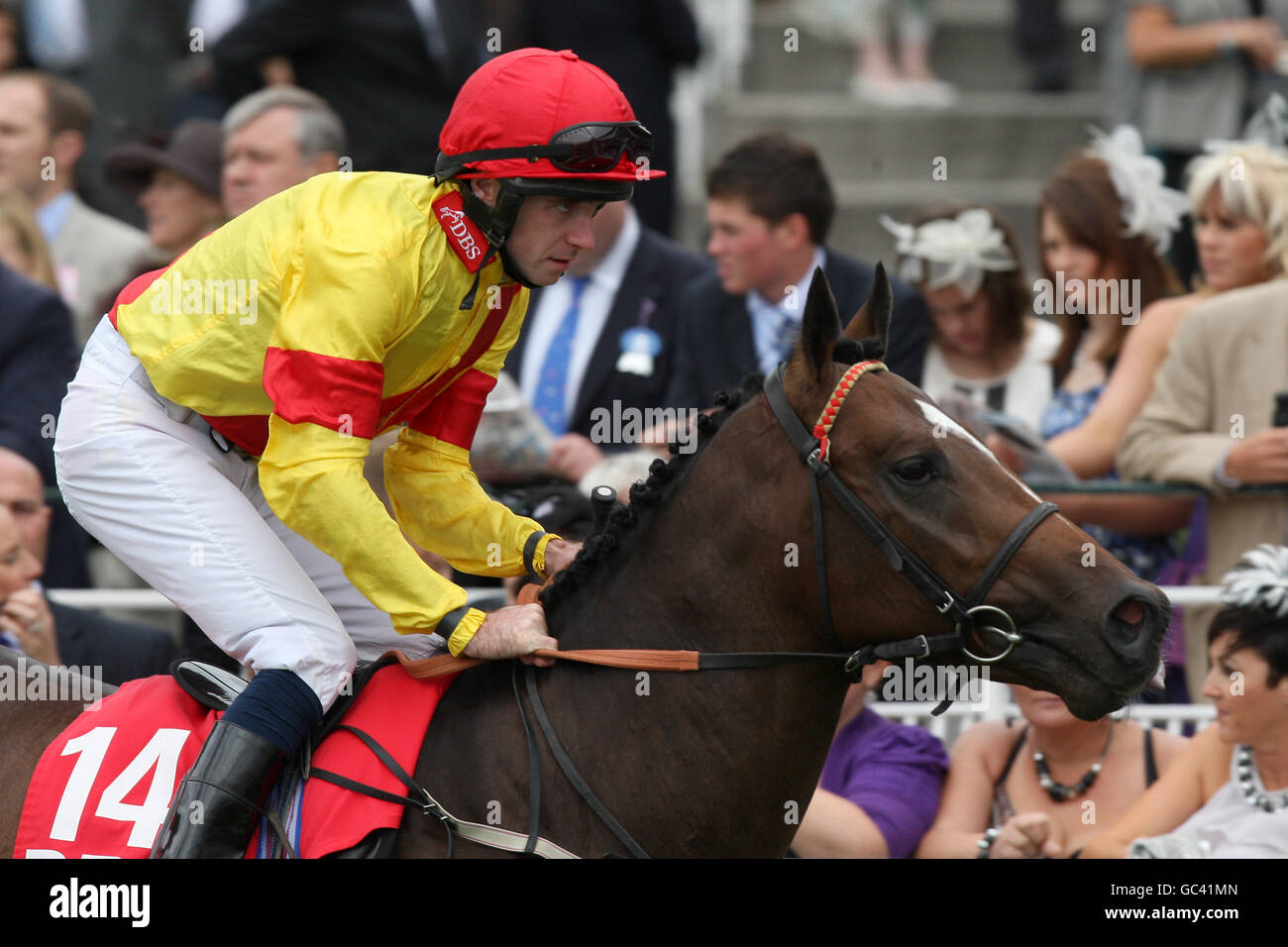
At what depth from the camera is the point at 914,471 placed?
3.40 meters

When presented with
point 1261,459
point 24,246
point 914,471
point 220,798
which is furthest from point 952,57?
point 220,798

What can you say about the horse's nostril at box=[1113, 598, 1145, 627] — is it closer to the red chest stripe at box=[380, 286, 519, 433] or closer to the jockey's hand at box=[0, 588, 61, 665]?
the red chest stripe at box=[380, 286, 519, 433]

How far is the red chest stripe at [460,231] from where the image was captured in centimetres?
366

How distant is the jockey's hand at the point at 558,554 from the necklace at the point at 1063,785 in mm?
1843

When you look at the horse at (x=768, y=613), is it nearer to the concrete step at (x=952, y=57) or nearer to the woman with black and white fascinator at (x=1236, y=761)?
the woman with black and white fascinator at (x=1236, y=761)

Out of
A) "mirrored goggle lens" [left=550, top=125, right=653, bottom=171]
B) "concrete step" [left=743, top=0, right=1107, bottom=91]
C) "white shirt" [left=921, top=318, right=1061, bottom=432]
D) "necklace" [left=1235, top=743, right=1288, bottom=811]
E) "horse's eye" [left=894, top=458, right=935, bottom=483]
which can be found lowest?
"necklace" [left=1235, top=743, right=1288, bottom=811]

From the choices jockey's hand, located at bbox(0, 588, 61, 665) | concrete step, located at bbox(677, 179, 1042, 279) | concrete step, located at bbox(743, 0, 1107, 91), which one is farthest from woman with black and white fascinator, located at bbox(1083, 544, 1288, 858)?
concrete step, located at bbox(743, 0, 1107, 91)

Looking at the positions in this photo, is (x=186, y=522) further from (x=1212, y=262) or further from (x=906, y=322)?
(x=1212, y=262)

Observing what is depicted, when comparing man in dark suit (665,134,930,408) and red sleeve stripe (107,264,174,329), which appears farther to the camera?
man in dark suit (665,134,930,408)

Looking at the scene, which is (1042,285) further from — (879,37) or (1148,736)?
(879,37)

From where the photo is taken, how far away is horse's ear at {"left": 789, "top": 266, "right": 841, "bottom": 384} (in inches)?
136

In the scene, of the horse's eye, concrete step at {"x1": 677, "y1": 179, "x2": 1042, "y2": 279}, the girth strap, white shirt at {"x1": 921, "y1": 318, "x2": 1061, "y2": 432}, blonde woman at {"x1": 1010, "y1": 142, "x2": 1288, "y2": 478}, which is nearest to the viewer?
the horse's eye

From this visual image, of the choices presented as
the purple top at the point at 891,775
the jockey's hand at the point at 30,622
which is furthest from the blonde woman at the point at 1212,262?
the jockey's hand at the point at 30,622

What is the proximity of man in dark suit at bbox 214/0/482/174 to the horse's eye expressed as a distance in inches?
209
